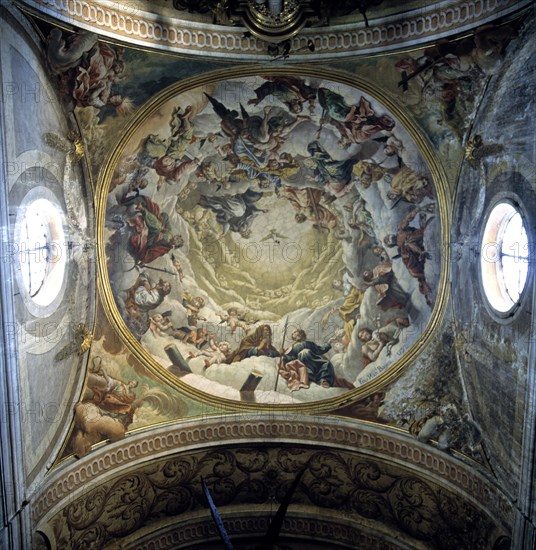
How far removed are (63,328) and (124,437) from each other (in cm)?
240

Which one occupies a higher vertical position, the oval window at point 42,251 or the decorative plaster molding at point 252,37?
the decorative plaster molding at point 252,37

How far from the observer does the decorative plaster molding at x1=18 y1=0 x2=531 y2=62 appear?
13172 millimetres

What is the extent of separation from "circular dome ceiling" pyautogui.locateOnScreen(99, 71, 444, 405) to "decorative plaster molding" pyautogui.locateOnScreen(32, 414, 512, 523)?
574 millimetres

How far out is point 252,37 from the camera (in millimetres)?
14570

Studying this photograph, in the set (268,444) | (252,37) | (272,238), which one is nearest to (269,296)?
(272,238)

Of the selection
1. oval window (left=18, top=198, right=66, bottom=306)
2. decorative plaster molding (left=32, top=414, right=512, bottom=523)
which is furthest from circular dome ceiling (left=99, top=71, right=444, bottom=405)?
oval window (left=18, top=198, right=66, bottom=306)

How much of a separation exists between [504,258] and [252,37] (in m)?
5.61

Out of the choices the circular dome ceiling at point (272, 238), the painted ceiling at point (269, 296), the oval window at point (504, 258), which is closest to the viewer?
the oval window at point (504, 258)

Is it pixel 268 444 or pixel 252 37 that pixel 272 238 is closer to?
pixel 268 444

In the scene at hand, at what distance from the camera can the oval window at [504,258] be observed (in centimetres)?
1384

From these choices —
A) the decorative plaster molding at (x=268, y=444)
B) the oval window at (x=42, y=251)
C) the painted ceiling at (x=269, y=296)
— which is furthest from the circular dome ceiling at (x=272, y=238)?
the oval window at (x=42, y=251)

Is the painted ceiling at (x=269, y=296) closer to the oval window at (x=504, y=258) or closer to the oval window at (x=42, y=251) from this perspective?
the oval window at (x=42, y=251)

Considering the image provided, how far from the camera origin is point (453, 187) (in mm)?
15102

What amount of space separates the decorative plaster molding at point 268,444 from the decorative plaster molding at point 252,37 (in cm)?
672
